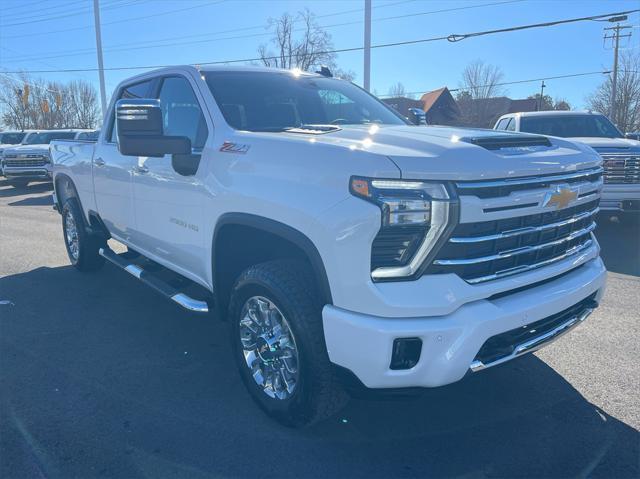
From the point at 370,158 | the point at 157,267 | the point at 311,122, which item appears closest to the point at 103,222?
the point at 157,267

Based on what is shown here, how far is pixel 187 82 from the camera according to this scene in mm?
3926

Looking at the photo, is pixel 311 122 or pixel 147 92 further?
pixel 147 92

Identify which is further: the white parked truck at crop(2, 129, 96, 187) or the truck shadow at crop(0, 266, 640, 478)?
the white parked truck at crop(2, 129, 96, 187)

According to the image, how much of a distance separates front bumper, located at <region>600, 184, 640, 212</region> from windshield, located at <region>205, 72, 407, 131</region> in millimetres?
4930

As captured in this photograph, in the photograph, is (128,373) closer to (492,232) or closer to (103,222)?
(103,222)

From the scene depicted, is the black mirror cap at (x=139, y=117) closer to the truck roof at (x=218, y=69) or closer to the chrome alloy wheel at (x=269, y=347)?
the truck roof at (x=218, y=69)

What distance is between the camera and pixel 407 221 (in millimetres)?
2338

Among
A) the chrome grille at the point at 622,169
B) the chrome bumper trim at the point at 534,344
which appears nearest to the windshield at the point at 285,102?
the chrome bumper trim at the point at 534,344

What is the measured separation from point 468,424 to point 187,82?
3.00 m

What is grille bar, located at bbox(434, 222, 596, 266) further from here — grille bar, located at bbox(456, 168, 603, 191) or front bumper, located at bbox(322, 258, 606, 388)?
grille bar, located at bbox(456, 168, 603, 191)

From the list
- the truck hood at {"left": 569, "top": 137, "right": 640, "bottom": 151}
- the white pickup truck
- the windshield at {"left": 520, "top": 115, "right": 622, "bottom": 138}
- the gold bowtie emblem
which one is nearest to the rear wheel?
the white pickup truck

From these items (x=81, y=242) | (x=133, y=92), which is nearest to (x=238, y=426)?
(x=133, y=92)

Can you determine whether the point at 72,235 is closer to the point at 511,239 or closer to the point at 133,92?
the point at 133,92

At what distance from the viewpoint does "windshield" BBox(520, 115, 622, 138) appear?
927 cm
